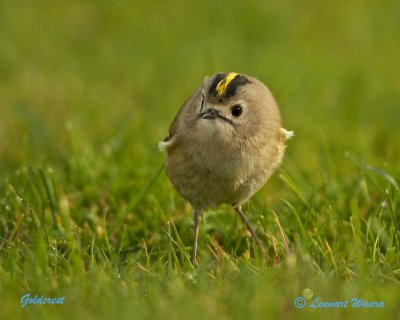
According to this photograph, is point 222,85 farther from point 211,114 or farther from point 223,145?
point 223,145

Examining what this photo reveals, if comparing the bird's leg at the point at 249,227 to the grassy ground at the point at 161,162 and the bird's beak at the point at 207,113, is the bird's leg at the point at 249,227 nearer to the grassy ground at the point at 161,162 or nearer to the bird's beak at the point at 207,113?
the grassy ground at the point at 161,162

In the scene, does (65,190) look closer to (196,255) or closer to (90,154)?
(90,154)

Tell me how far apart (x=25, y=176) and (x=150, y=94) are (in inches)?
105

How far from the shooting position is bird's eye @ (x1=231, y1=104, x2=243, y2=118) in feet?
14.7

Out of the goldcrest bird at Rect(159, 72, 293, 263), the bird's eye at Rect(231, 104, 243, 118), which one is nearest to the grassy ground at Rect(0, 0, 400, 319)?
the goldcrest bird at Rect(159, 72, 293, 263)

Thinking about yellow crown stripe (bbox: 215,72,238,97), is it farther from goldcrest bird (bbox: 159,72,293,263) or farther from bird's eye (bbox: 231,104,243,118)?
bird's eye (bbox: 231,104,243,118)

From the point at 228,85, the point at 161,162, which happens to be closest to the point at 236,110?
the point at 228,85

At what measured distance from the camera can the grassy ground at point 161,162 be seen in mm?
3658

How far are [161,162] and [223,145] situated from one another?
1619 millimetres

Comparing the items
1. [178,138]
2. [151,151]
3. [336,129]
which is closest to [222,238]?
[178,138]

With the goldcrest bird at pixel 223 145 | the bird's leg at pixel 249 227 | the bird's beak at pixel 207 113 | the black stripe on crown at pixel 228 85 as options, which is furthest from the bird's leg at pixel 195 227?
the black stripe on crown at pixel 228 85

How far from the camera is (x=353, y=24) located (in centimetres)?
941

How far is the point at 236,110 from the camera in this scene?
14.8 ft

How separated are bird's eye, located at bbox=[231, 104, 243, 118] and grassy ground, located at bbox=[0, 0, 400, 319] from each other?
610 mm
